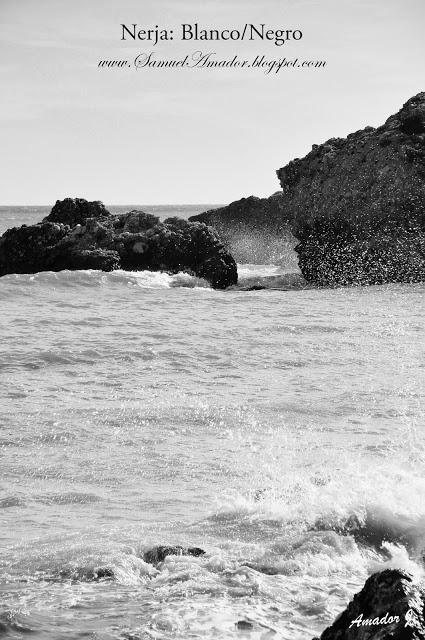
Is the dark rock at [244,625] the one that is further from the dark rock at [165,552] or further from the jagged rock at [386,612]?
the dark rock at [165,552]

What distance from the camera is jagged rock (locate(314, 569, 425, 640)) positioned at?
10.5 feet

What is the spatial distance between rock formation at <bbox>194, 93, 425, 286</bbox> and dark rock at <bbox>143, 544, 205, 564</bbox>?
14.9 m

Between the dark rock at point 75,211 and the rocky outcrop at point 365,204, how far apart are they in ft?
14.6

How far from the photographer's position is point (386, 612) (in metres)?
3.30

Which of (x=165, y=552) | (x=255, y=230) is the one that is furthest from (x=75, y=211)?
(x=165, y=552)

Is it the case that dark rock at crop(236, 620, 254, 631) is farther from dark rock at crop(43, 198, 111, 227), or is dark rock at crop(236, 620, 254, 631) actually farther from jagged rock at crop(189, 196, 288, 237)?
jagged rock at crop(189, 196, 288, 237)

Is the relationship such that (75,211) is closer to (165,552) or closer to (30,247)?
(30,247)

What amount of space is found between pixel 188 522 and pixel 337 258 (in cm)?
1531

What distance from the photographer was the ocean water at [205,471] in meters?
4.52

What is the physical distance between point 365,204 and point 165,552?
16169mm

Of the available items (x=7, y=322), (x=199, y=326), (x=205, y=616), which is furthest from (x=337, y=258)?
(x=205, y=616)

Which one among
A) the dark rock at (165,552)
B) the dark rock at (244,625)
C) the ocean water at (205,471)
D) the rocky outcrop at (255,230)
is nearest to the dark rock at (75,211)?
the rocky outcrop at (255,230)

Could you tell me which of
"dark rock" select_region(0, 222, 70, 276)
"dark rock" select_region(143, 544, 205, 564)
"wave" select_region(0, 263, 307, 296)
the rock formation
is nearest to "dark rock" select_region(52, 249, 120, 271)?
"dark rock" select_region(0, 222, 70, 276)

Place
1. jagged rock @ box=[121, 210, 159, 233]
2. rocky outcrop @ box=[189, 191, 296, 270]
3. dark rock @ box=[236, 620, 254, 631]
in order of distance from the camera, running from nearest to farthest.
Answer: dark rock @ box=[236, 620, 254, 631] → jagged rock @ box=[121, 210, 159, 233] → rocky outcrop @ box=[189, 191, 296, 270]
